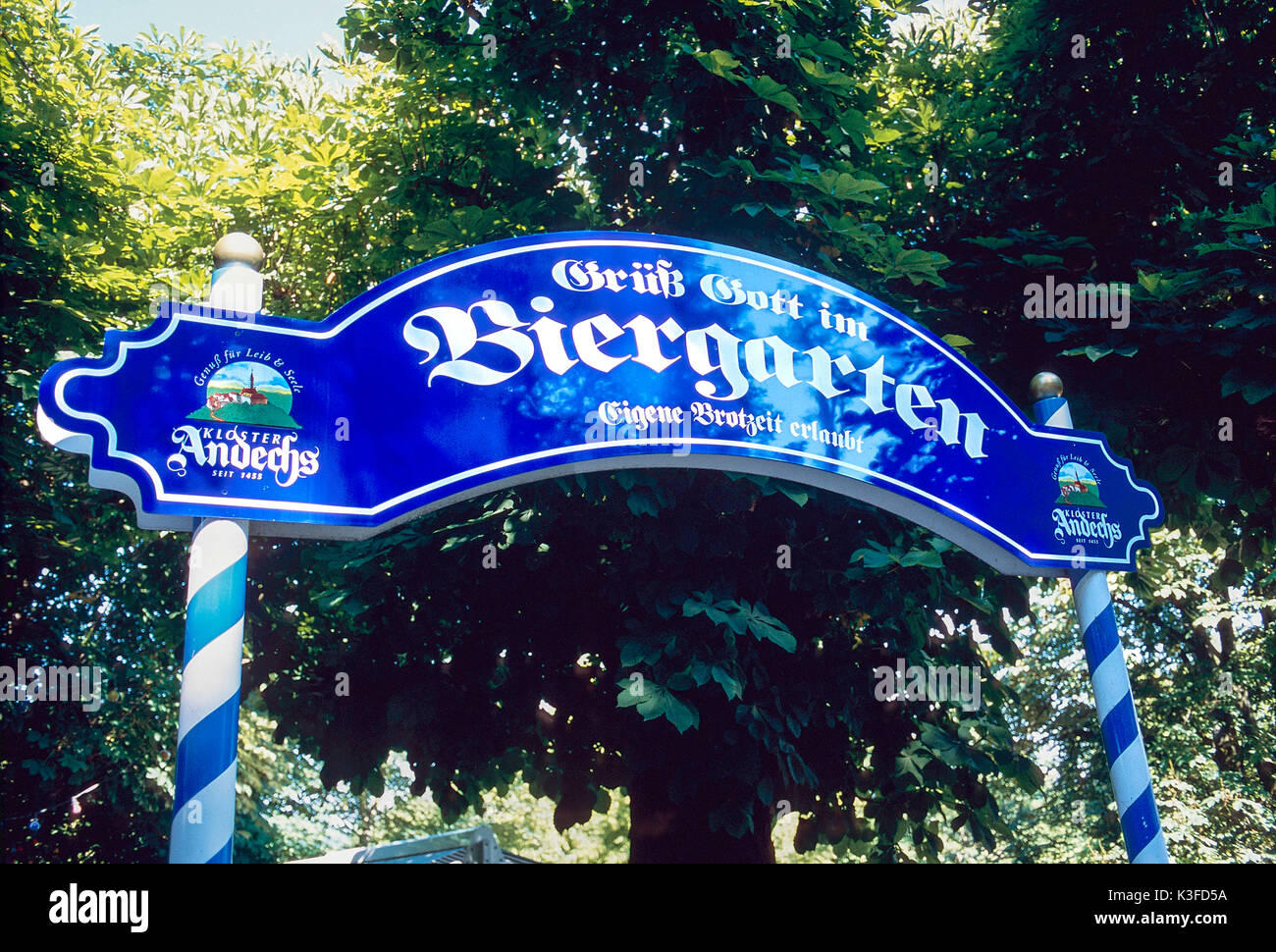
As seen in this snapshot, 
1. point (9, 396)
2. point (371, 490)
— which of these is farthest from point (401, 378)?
point (9, 396)

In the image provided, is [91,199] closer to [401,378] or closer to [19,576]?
[19,576]

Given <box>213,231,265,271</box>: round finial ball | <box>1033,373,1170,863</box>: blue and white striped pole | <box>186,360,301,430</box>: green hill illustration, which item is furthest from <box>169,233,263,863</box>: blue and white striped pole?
<box>1033,373,1170,863</box>: blue and white striped pole

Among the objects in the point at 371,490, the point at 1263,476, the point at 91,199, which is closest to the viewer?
the point at 371,490

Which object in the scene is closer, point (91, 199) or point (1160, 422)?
point (1160, 422)

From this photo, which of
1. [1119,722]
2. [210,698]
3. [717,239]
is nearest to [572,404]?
[210,698]

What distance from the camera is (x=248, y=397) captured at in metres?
5.21

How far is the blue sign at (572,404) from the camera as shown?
16.7 ft

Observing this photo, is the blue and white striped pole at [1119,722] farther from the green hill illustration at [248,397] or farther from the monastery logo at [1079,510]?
the green hill illustration at [248,397]

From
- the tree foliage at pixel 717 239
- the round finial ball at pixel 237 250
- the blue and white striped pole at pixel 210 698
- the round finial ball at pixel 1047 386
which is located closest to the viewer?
the blue and white striped pole at pixel 210 698

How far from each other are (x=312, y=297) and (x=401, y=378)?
23.6ft

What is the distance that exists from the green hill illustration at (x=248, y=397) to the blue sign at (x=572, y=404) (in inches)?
0.4

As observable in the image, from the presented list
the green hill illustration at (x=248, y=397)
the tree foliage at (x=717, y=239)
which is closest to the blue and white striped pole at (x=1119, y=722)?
the tree foliage at (x=717, y=239)

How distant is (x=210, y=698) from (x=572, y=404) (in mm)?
2414

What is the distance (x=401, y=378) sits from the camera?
5.69 metres
